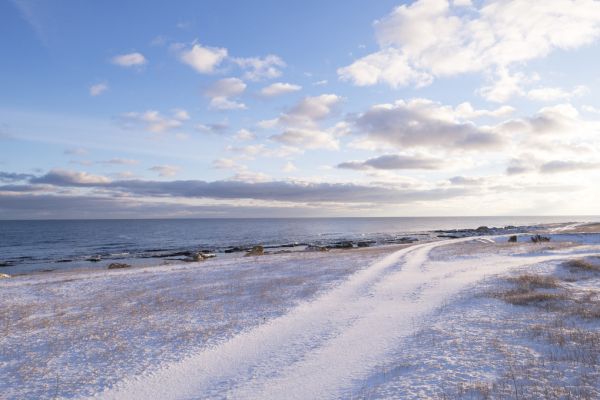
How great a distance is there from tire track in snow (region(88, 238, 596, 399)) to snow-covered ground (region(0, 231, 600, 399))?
47 mm

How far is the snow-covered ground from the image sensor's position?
8.95 m

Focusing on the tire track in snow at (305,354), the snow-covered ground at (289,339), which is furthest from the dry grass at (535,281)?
the tire track in snow at (305,354)

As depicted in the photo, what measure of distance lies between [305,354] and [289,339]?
1645 mm

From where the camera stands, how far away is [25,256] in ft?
204

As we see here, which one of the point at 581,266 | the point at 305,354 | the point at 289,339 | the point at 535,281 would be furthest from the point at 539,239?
the point at 305,354

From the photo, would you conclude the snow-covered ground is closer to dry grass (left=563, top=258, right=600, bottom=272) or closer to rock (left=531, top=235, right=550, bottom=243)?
dry grass (left=563, top=258, right=600, bottom=272)

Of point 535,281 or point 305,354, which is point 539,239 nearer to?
point 535,281

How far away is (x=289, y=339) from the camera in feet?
41.1

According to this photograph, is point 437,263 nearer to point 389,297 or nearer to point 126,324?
point 389,297

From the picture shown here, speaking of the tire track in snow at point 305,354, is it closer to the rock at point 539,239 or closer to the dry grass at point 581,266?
the dry grass at point 581,266

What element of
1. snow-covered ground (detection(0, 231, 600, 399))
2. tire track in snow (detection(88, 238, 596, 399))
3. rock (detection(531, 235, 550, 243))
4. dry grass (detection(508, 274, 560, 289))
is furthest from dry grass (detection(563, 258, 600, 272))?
rock (detection(531, 235, 550, 243))

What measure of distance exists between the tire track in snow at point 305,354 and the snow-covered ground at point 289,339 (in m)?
0.05

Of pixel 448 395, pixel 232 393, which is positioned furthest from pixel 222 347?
pixel 448 395

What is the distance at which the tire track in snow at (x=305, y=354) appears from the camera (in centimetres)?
900
